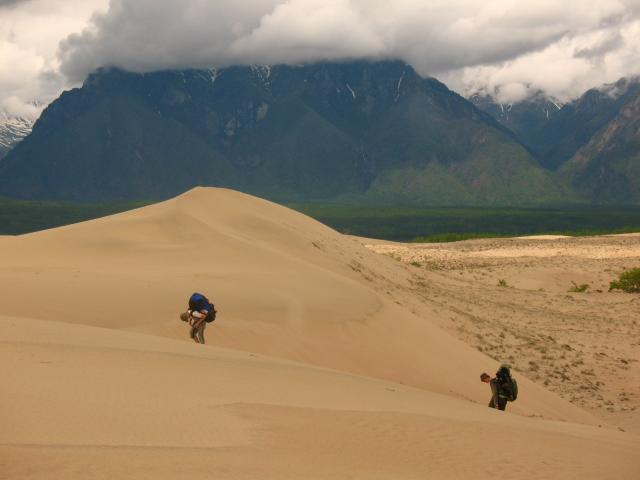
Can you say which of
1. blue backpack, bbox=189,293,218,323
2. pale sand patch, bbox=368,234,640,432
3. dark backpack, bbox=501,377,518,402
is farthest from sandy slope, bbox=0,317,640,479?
pale sand patch, bbox=368,234,640,432

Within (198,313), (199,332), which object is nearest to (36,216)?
(199,332)

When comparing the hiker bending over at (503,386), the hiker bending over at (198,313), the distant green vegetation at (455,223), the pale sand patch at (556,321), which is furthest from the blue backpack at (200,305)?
the distant green vegetation at (455,223)

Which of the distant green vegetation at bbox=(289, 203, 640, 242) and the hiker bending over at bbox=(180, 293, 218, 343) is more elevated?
the distant green vegetation at bbox=(289, 203, 640, 242)

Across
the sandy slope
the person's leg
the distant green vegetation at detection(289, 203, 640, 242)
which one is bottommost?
the sandy slope

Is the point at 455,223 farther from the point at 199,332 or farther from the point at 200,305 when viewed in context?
the point at 200,305

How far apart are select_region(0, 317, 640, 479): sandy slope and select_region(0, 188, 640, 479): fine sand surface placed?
3 centimetres

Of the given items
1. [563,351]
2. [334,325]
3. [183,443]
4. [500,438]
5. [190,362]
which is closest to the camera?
[183,443]

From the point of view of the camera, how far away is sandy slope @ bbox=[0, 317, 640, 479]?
699 centimetres

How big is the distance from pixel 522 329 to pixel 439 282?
904 centimetres

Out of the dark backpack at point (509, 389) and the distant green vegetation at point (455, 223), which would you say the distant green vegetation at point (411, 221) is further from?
the dark backpack at point (509, 389)

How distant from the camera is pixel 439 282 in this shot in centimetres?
3566

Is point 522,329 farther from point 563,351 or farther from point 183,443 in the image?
point 183,443

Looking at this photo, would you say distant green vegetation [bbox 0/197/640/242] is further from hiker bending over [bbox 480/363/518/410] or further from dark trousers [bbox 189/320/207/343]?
hiker bending over [bbox 480/363/518/410]

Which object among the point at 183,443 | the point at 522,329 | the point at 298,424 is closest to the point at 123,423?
the point at 183,443
